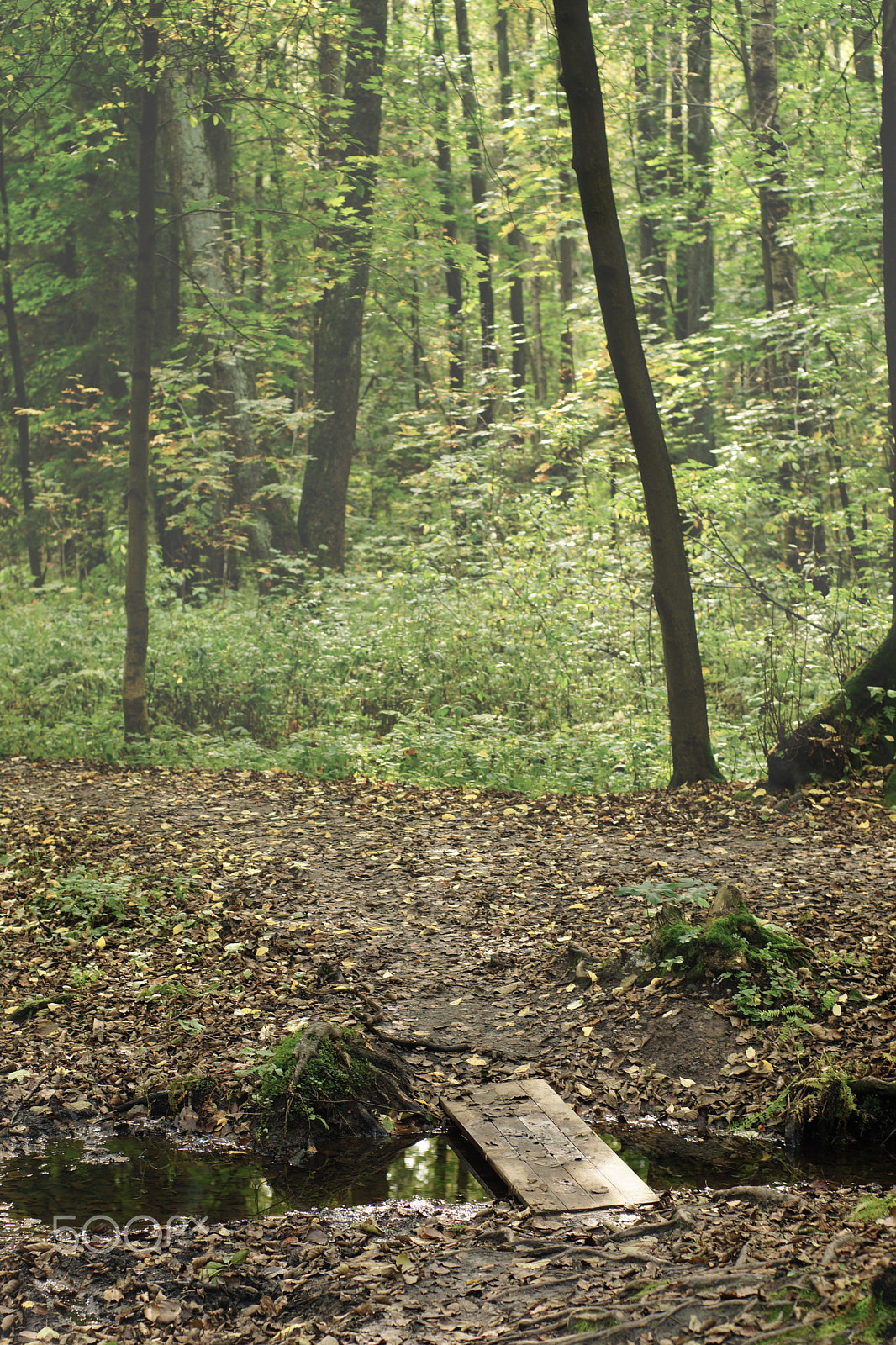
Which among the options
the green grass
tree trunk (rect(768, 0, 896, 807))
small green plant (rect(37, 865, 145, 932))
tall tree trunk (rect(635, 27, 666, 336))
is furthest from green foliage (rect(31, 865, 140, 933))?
tall tree trunk (rect(635, 27, 666, 336))

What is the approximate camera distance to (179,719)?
14.1 meters

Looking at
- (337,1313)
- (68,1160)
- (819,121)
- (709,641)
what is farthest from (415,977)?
(819,121)

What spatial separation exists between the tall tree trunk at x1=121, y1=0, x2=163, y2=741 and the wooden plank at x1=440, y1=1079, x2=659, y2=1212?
9.48 meters

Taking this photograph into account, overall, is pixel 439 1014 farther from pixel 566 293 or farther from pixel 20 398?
pixel 566 293

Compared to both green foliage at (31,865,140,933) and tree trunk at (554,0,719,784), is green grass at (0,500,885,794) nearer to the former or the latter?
tree trunk at (554,0,719,784)

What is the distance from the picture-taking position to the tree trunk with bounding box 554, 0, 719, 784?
8.89m

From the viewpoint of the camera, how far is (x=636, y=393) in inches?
368

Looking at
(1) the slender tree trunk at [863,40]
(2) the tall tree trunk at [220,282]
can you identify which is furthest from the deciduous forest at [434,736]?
(1) the slender tree trunk at [863,40]

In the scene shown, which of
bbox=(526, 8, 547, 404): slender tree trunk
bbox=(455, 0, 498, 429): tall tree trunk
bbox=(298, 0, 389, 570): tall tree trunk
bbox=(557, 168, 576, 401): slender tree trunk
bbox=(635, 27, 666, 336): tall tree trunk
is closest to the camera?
bbox=(298, 0, 389, 570): tall tree trunk

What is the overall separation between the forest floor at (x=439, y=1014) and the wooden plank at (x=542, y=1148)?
107mm

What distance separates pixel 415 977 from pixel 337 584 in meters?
12.0

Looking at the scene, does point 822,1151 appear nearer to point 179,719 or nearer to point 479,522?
point 179,719

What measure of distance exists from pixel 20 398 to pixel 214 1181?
19.6 m

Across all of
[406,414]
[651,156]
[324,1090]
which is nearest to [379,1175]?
[324,1090]
